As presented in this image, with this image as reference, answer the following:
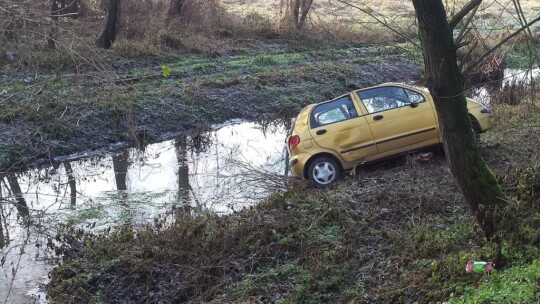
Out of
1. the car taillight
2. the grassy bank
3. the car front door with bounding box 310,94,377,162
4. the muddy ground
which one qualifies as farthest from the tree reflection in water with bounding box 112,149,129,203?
the car front door with bounding box 310,94,377,162

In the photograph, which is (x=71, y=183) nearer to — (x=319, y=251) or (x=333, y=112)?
(x=333, y=112)

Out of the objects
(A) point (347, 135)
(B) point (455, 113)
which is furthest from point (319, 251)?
(A) point (347, 135)

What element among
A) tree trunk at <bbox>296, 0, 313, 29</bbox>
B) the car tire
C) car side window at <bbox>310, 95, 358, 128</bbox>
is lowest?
the car tire

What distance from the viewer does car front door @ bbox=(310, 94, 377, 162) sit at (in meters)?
12.1

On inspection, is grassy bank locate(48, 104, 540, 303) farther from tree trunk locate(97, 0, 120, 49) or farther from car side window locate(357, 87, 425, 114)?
tree trunk locate(97, 0, 120, 49)

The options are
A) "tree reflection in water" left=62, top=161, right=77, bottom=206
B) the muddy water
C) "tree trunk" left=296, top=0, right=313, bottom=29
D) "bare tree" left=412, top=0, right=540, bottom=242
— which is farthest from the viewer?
"tree trunk" left=296, top=0, right=313, bottom=29

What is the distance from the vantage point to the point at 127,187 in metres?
13.9

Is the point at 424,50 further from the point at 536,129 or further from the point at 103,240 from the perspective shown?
the point at 536,129

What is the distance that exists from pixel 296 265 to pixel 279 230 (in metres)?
0.95

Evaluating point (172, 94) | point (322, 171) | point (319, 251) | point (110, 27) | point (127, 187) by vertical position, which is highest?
point (110, 27)

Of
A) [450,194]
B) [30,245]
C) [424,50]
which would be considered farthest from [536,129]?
[30,245]

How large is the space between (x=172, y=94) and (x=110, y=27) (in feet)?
16.5

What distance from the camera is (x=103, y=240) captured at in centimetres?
978

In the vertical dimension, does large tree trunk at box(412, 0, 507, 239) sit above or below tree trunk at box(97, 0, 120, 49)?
below
